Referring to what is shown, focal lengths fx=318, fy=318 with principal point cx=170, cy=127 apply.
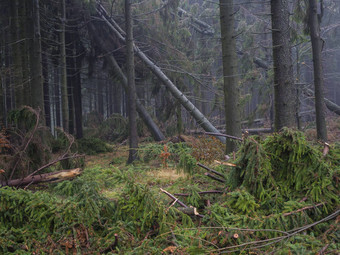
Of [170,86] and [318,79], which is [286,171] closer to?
[318,79]

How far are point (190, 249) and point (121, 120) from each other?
48.7ft

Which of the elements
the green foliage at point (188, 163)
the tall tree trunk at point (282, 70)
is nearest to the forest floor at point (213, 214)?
the green foliage at point (188, 163)

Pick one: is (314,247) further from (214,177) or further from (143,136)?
(143,136)

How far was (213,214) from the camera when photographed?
3.95 meters

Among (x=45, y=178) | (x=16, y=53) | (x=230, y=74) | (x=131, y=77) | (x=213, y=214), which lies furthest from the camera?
(x=16, y=53)

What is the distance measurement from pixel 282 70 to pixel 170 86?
5.84 meters

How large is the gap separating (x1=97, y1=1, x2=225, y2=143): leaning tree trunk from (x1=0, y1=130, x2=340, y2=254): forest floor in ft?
21.8

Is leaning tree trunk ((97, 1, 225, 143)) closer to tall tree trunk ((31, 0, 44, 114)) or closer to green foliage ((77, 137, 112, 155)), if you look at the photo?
tall tree trunk ((31, 0, 44, 114))

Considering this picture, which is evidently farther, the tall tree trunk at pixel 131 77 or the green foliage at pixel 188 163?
the tall tree trunk at pixel 131 77

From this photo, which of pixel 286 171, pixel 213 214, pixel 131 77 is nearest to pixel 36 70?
pixel 131 77

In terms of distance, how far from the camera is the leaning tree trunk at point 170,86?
11.8 m

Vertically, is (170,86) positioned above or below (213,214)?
above

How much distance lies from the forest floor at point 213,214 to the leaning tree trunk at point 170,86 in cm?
666

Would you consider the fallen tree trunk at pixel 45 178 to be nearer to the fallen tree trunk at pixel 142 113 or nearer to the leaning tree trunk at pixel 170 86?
the leaning tree trunk at pixel 170 86
